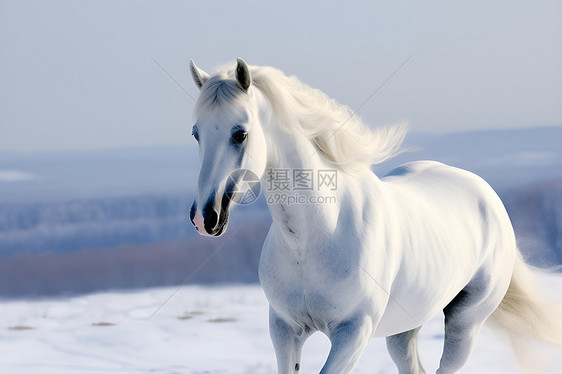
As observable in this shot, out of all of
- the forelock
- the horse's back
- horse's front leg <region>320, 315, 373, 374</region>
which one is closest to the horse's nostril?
the forelock

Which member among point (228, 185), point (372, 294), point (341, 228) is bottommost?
point (372, 294)

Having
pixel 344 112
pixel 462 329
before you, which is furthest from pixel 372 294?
pixel 462 329

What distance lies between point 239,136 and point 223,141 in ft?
0.20

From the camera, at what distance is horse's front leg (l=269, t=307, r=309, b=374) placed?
2.71 meters

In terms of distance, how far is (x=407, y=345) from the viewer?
3.46m

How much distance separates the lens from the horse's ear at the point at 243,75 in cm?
229

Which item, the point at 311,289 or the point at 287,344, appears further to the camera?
the point at 287,344

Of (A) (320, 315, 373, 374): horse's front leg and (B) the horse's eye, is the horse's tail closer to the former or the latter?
(A) (320, 315, 373, 374): horse's front leg

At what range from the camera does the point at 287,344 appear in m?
2.71

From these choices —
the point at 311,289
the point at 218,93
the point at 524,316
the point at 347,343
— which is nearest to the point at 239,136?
the point at 218,93

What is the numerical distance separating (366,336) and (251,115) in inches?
36.5

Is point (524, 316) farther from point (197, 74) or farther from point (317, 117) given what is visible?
point (197, 74)

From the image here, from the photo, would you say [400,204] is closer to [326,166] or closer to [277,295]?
[326,166]

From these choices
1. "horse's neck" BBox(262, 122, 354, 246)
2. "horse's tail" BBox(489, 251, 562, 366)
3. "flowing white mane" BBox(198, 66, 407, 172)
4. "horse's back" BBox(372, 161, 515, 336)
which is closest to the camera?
"flowing white mane" BBox(198, 66, 407, 172)
